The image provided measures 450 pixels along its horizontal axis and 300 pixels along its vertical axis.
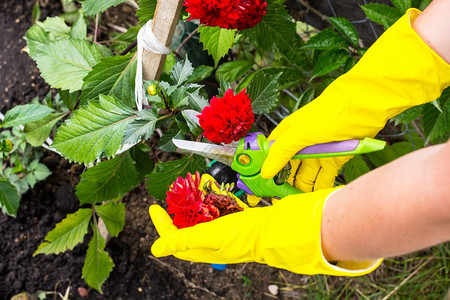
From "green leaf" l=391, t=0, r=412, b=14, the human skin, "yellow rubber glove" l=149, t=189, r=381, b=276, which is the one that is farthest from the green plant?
the human skin

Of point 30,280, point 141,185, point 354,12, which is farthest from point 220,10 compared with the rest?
point 30,280

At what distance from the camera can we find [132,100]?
1334mm

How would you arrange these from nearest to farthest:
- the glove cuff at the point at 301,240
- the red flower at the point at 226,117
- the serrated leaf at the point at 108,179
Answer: the glove cuff at the point at 301,240 < the red flower at the point at 226,117 < the serrated leaf at the point at 108,179

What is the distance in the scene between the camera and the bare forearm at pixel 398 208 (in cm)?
56

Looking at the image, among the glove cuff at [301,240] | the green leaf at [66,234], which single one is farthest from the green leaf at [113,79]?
the glove cuff at [301,240]

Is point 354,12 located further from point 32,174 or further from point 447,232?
point 32,174

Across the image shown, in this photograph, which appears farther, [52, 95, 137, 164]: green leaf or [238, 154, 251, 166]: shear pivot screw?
[52, 95, 137, 164]: green leaf

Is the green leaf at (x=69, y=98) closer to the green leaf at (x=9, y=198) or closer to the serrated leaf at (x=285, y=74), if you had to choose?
the green leaf at (x=9, y=198)

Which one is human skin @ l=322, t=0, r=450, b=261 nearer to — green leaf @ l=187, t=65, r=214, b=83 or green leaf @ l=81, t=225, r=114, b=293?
green leaf @ l=187, t=65, r=214, b=83

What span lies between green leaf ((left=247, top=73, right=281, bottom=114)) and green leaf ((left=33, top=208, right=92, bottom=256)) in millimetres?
882

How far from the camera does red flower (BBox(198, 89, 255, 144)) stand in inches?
36.4

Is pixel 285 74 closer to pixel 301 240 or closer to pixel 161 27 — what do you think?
pixel 161 27

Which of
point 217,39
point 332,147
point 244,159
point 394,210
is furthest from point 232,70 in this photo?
point 394,210

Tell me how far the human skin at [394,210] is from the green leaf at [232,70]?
0.96m
